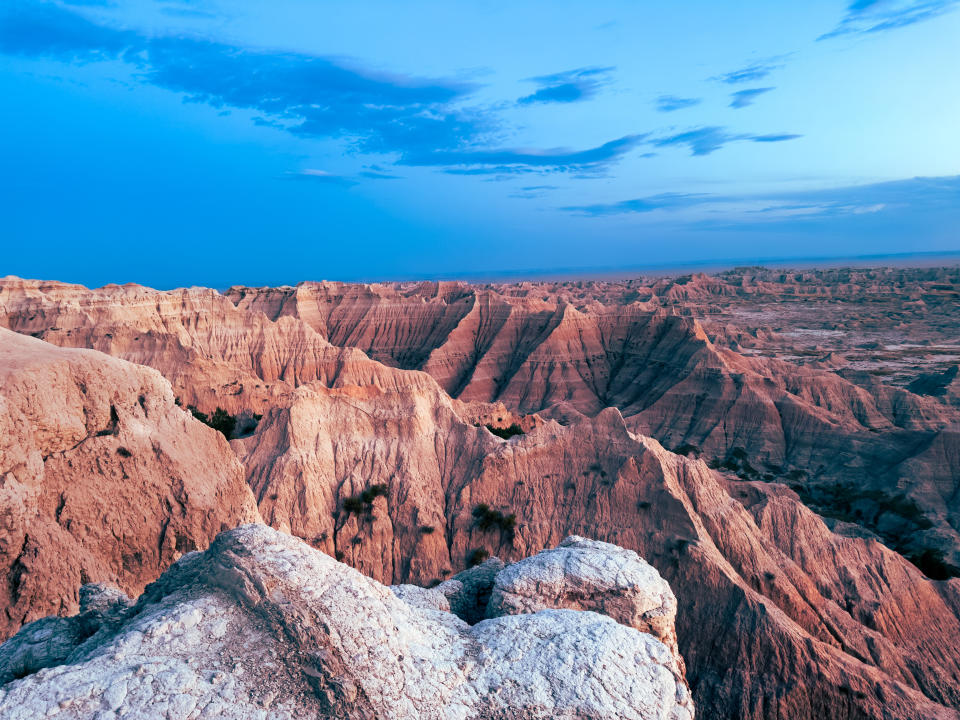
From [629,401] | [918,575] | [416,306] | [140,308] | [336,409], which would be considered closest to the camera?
[918,575]

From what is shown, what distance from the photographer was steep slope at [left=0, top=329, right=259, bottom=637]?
15750mm

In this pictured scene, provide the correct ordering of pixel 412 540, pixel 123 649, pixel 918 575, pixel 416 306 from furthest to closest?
pixel 416 306 < pixel 412 540 < pixel 918 575 < pixel 123 649

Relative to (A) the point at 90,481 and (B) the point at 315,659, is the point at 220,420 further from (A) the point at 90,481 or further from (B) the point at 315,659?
A: (B) the point at 315,659

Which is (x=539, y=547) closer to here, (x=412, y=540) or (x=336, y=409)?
(x=412, y=540)

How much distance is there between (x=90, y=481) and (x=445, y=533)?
1732cm

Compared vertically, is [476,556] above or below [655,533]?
below

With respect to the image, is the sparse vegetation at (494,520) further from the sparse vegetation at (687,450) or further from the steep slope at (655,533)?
the sparse vegetation at (687,450)

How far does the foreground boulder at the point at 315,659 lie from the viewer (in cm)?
929

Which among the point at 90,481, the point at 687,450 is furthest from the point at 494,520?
the point at 687,450

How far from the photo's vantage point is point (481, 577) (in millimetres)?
17188

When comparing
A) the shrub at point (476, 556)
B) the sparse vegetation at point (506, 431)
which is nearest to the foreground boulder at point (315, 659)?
the shrub at point (476, 556)

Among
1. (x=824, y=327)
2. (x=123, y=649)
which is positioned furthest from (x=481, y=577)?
(x=824, y=327)

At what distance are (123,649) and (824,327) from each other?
151082mm

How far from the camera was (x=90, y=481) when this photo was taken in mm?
18406
